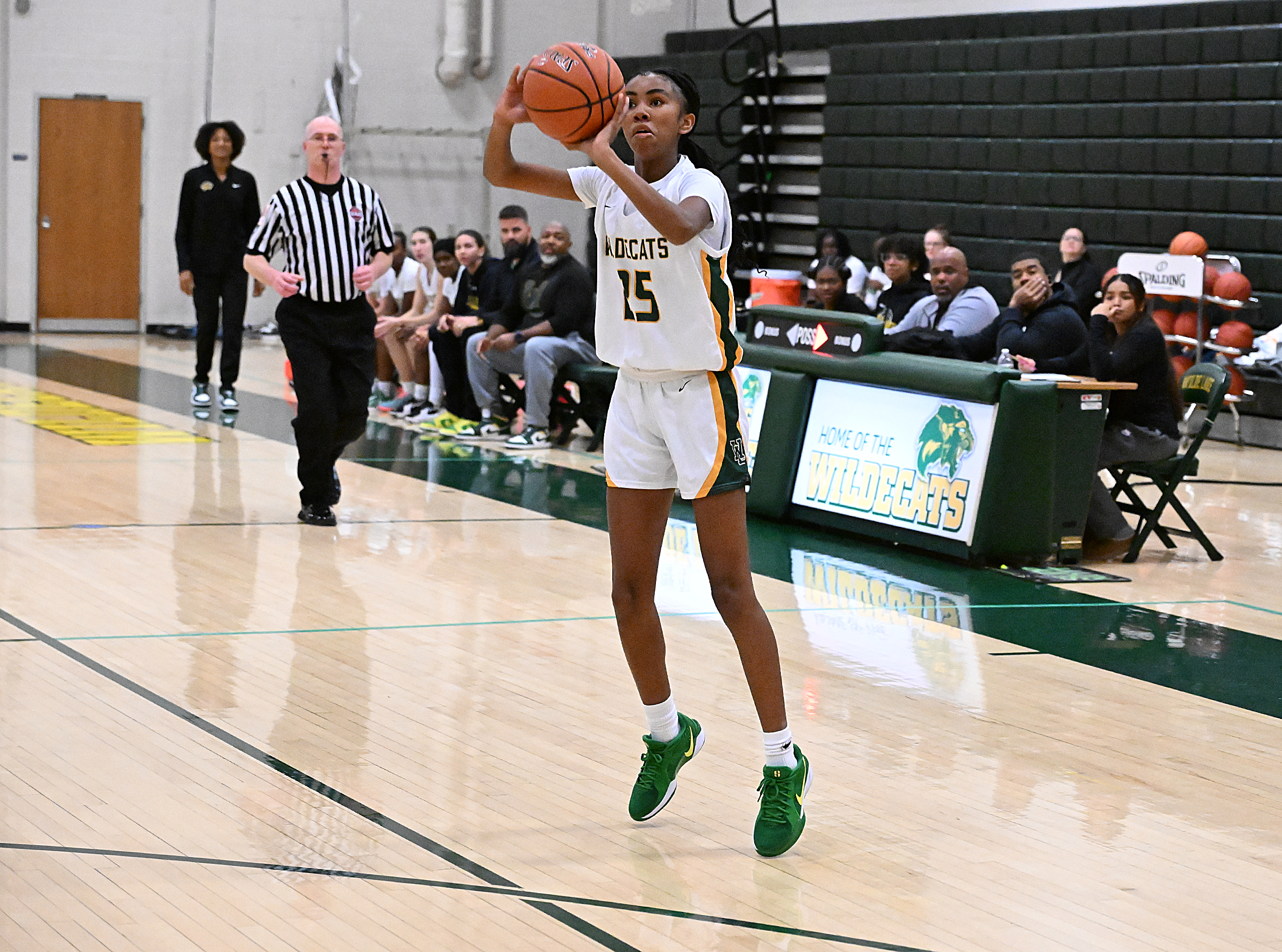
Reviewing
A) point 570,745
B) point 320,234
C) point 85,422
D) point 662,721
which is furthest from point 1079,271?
point 662,721

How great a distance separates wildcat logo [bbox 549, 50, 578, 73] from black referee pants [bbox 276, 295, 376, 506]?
4029 mm

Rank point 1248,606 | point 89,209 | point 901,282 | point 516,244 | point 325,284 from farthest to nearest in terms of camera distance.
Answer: point 89,209, point 516,244, point 901,282, point 325,284, point 1248,606

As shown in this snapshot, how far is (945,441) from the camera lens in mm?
7488

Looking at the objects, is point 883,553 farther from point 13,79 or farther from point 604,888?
point 13,79

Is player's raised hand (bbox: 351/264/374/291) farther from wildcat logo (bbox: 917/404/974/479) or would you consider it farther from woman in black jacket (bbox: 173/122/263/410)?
woman in black jacket (bbox: 173/122/263/410)

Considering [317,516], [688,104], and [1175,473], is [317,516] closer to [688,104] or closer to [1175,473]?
[1175,473]

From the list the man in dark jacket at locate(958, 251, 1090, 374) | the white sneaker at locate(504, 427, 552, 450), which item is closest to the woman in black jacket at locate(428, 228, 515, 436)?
the white sneaker at locate(504, 427, 552, 450)

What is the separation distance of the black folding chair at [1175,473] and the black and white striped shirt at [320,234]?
360 centimetres

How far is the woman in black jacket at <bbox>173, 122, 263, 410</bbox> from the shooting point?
37.8 ft

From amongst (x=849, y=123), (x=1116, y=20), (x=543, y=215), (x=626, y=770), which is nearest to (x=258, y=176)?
(x=543, y=215)

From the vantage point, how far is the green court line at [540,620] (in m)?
5.52

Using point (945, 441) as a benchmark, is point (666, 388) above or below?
above

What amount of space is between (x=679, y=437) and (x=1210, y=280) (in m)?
10.3

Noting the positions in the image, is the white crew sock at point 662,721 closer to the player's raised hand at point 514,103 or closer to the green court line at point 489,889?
the green court line at point 489,889
